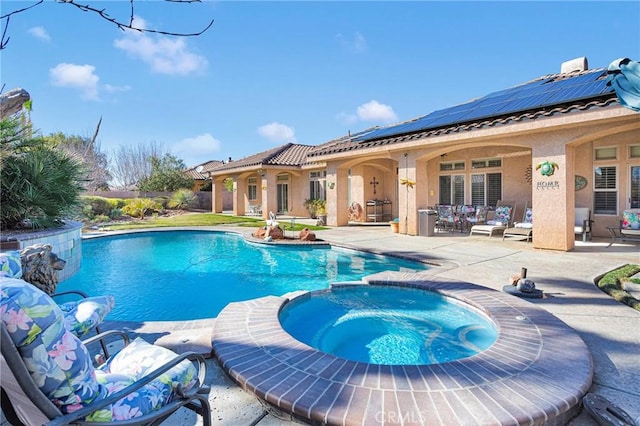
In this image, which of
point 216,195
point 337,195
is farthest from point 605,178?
point 216,195

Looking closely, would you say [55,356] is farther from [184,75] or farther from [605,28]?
[605,28]

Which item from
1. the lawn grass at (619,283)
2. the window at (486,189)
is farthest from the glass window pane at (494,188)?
the lawn grass at (619,283)

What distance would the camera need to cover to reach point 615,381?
346cm

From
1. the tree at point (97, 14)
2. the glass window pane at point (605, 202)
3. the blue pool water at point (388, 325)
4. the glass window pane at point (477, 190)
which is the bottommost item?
the blue pool water at point (388, 325)

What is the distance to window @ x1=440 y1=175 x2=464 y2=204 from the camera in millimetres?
17547

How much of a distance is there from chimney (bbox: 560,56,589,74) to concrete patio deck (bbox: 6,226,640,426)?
9.68 m

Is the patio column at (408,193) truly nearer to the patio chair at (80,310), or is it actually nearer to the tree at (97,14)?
the patio chair at (80,310)

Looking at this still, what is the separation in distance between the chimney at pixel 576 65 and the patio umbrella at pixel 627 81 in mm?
15538

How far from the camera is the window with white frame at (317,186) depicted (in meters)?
24.8

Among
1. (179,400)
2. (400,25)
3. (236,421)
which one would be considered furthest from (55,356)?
(400,25)

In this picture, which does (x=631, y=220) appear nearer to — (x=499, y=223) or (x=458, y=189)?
(x=499, y=223)

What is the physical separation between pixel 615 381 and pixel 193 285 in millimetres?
8422

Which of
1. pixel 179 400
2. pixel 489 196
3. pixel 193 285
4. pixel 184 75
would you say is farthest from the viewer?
pixel 489 196

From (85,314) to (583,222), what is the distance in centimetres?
1488
